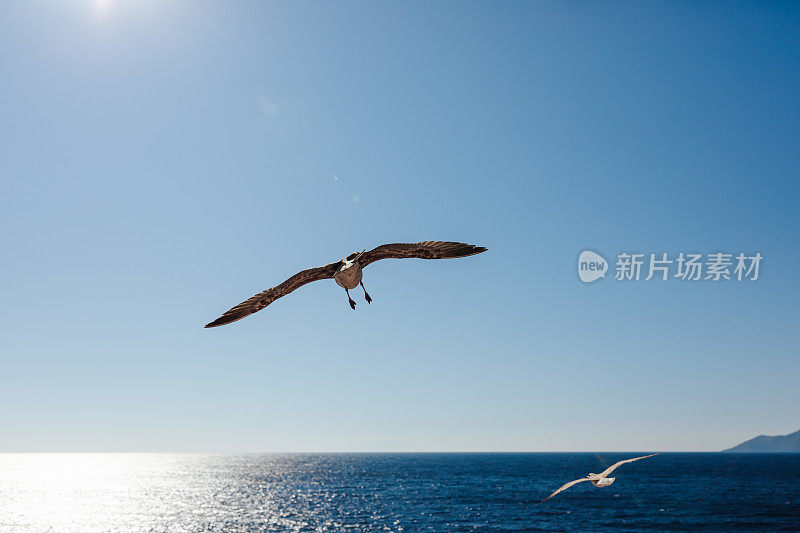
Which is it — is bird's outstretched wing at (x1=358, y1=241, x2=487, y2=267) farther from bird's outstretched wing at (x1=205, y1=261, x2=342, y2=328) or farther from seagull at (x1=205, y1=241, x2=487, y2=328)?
bird's outstretched wing at (x1=205, y1=261, x2=342, y2=328)

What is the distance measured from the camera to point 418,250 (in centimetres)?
1188

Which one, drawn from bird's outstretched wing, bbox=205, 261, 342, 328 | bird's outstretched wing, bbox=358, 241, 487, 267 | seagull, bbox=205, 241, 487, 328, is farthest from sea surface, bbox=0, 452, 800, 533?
bird's outstretched wing, bbox=358, 241, 487, 267

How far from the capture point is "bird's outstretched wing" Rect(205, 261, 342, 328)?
462 inches

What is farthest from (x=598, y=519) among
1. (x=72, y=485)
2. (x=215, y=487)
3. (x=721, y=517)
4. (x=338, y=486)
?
(x=72, y=485)

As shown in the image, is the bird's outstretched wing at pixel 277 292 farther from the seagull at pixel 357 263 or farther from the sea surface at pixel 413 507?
the sea surface at pixel 413 507

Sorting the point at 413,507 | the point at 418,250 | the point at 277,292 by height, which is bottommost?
the point at 413,507

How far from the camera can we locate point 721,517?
8225cm

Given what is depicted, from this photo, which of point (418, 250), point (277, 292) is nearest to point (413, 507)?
point (277, 292)

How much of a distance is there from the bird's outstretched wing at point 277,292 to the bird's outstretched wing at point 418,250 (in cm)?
83

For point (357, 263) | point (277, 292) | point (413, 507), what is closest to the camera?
point (357, 263)

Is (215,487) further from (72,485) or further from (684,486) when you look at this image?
(684,486)

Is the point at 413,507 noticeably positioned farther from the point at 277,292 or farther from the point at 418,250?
the point at 418,250

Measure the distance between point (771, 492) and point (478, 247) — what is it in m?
145

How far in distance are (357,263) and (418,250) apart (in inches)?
57.0
